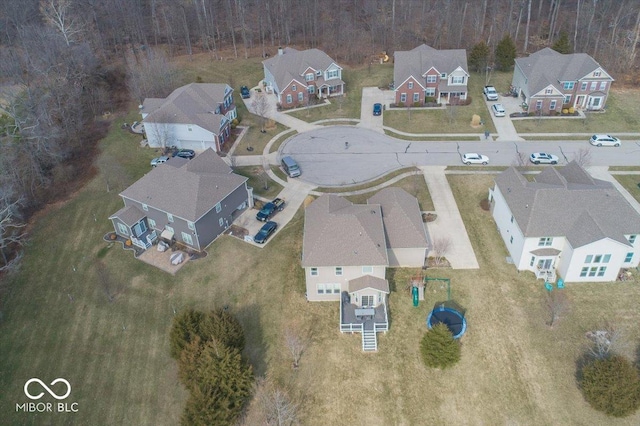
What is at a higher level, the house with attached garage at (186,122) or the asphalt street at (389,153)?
the house with attached garage at (186,122)

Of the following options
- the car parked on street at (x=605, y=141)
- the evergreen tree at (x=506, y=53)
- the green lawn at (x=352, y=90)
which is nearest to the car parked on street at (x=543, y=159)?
the car parked on street at (x=605, y=141)

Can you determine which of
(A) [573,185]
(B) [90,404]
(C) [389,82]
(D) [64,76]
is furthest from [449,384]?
(D) [64,76]

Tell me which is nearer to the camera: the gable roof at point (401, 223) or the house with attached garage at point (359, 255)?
the house with attached garage at point (359, 255)

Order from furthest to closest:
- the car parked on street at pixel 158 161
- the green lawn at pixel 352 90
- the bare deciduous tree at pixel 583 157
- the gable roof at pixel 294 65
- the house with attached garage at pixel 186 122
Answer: the gable roof at pixel 294 65, the green lawn at pixel 352 90, the house with attached garage at pixel 186 122, the car parked on street at pixel 158 161, the bare deciduous tree at pixel 583 157

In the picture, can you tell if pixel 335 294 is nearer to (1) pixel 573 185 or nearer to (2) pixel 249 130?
(1) pixel 573 185

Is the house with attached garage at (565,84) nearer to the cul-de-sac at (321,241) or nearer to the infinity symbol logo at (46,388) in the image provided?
the cul-de-sac at (321,241)

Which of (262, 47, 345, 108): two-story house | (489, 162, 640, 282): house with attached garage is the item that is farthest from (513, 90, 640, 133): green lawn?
(262, 47, 345, 108): two-story house

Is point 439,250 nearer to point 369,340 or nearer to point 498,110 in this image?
point 369,340

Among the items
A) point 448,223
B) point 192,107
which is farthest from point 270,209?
point 192,107
